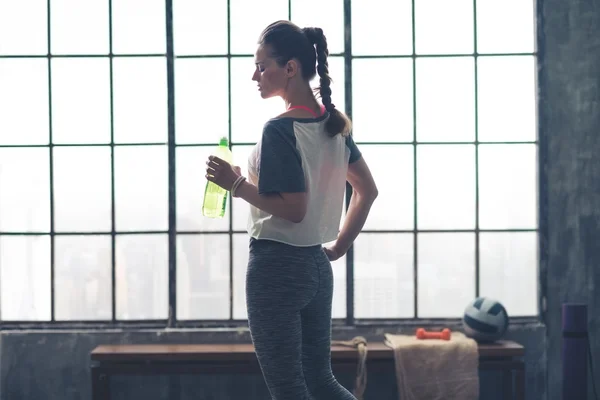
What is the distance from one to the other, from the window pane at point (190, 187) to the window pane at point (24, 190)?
647 millimetres

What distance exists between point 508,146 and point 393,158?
563mm

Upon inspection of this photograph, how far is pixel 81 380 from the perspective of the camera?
11.4 feet

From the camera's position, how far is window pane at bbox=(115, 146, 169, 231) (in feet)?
11.5

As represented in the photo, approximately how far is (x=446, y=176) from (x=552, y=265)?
25.9 inches

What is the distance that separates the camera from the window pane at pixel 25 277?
11.7 ft

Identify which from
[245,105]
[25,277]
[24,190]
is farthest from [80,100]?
[25,277]

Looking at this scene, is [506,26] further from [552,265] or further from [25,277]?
[25,277]

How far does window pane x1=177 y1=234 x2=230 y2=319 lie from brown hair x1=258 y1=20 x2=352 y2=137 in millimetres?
1770

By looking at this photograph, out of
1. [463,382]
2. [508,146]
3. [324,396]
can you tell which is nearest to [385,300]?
[463,382]

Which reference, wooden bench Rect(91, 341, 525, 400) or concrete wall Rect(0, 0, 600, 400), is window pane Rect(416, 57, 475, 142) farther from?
wooden bench Rect(91, 341, 525, 400)

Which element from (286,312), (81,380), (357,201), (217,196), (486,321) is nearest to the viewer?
(286,312)

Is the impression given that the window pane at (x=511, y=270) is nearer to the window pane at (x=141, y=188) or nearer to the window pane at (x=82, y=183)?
the window pane at (x=141, y=188)

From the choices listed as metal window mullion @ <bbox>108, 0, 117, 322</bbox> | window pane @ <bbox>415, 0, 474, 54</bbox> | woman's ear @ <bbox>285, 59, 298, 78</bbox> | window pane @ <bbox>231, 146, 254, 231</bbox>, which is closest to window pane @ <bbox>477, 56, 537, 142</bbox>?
window pane @ <bbox>415, 0, 474, 54</bbox>

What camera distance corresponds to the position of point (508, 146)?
3.55 m
